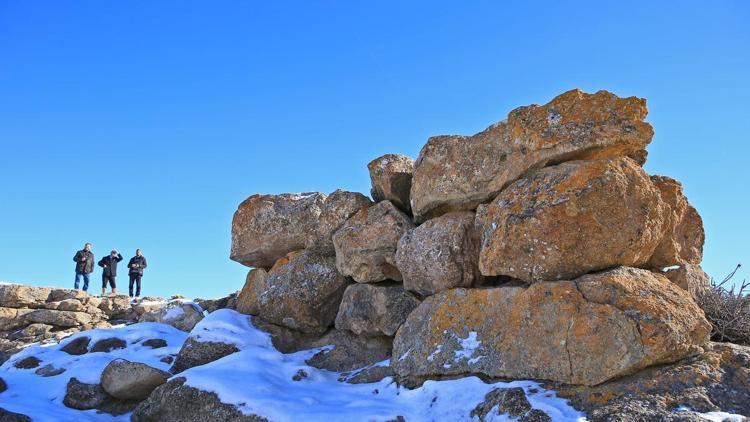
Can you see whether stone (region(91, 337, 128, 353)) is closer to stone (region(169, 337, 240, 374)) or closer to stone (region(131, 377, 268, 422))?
stone (region(169, 337, 240, 374))

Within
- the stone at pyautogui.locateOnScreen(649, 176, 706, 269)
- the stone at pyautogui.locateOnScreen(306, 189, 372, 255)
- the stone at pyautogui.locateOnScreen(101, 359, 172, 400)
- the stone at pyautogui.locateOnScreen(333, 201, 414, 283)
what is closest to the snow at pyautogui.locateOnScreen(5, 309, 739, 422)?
the stone at pyautogui.locateOnScreen(101, 359, 172, 400)

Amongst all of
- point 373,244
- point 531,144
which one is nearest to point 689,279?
Result: point 531,144

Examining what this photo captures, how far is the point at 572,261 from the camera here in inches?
259

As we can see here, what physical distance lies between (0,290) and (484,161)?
14.0 metres

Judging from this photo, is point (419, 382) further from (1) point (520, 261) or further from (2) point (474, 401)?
(1) point (520, 261)

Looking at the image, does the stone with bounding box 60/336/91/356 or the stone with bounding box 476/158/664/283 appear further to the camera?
the stone with bounding box 60/336/91/356

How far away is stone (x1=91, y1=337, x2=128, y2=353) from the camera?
32.0 feet

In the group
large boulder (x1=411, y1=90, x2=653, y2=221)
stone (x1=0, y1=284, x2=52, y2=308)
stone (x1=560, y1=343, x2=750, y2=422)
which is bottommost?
stone (x1=560, y1=343, x2=750, y2=422)

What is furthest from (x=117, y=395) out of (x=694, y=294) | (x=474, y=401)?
(x=694, y=294)

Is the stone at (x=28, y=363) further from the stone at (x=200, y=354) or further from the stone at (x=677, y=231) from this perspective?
the stone at (x=677, y=231)

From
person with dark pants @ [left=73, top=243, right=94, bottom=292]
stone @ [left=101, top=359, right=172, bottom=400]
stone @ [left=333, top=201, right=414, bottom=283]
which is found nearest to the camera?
stone @ [left=101, top=359, right=172, bottom=400]

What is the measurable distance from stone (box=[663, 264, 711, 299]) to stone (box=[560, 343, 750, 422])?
3.94ft

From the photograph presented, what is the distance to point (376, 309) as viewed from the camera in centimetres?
848

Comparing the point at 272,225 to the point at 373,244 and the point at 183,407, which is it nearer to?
the point at 373,244
